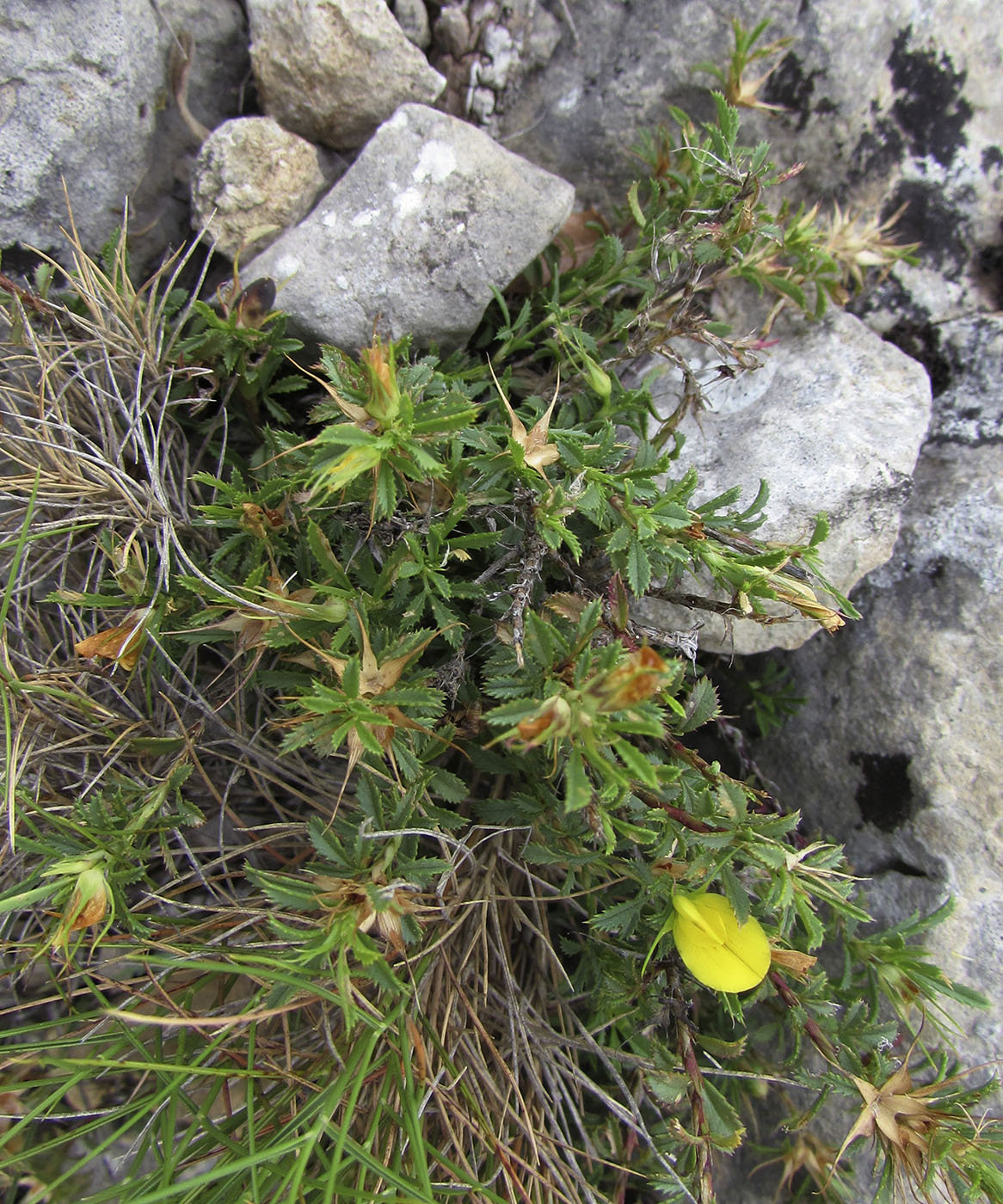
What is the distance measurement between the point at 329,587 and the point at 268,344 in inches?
33.3

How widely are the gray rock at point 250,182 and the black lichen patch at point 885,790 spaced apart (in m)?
2.46

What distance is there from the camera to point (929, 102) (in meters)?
2.69

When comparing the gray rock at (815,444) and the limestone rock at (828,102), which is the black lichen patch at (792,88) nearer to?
the limestone rock at (828,102)

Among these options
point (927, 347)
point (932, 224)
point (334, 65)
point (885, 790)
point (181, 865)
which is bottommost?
point (181, 865)

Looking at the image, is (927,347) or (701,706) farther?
(927,347)

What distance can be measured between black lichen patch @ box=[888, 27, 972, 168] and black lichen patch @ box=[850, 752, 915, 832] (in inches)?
80.8

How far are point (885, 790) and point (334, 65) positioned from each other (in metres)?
2.75

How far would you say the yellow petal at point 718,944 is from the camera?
1781 millimetres

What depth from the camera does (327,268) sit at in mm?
2242

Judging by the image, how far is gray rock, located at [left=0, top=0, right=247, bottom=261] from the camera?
220 centimetres

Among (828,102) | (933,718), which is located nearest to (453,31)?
(828,102)

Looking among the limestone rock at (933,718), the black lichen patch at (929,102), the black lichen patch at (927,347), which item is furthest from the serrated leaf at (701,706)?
the black lichen patch at (929,102)

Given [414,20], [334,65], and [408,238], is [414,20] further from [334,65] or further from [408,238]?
[408,238]

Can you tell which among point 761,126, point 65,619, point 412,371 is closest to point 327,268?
point 412,371
